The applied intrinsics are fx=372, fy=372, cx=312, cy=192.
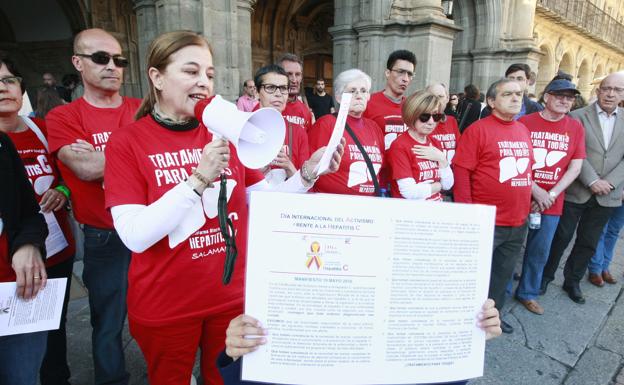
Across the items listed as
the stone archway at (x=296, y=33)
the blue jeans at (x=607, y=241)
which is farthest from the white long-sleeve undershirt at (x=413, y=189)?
the stone archway at (x=296, y=33)

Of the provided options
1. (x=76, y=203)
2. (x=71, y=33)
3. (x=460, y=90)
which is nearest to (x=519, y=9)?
(x=460, y=90)

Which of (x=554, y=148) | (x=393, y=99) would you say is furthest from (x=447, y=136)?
(x=554, y=148)

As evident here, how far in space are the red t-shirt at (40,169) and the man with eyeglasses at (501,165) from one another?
2771 millimetres

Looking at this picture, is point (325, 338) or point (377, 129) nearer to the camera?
point (325, 338)

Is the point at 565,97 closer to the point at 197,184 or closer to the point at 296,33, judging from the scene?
the point at 197,184

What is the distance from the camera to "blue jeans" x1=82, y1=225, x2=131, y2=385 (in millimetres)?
2109

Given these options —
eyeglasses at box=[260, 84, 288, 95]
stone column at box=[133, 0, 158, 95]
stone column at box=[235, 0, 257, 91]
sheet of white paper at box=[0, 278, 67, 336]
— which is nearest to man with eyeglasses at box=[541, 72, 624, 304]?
eyeglasses at box=[260, 84, 288, 95]

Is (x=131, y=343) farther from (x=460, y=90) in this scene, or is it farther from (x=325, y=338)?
(x=460, y=90)

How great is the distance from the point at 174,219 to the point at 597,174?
3.93 meters

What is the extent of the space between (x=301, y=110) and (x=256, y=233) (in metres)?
2.92

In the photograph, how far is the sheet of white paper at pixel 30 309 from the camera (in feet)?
4.84

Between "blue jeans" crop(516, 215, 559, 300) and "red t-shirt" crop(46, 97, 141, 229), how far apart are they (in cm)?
357

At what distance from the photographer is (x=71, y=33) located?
396 inches

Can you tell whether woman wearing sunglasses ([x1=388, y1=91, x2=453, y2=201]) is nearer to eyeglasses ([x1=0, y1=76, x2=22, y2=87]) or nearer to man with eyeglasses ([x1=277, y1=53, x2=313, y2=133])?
man with eyeglasses ([x1=277, y1=53, x2=313, y2=133])
